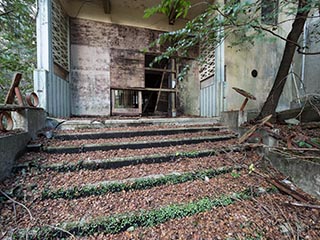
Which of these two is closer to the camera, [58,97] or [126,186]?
[126,186]

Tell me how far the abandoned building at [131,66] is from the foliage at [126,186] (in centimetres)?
285

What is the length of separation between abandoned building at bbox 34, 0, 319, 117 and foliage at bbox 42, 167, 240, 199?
2.85 meters

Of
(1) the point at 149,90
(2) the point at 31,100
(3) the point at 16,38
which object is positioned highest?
(3) the point at 16,38

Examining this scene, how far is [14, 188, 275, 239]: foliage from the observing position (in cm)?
121

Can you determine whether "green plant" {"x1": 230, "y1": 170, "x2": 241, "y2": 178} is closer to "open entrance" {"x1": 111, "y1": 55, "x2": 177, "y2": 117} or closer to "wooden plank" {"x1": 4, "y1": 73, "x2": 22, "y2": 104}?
"wooden plank" {"x1": 4, "y1": 73, "x2": 22, "y2": 104}

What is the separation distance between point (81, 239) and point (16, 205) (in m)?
0.69

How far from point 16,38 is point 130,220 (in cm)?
495

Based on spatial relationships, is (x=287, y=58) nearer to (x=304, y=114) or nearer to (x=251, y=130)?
(x=304, y=114)

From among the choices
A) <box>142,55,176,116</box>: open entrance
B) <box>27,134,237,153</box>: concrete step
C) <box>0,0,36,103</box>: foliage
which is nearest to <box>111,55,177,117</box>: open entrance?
<box>142,55,176,116</box>: open entrance

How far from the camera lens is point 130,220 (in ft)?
4.41

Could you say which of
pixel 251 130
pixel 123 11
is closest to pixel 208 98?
pixel 251 130

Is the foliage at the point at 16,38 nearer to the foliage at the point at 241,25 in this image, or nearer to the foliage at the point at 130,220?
the foliage at the point at 241,25

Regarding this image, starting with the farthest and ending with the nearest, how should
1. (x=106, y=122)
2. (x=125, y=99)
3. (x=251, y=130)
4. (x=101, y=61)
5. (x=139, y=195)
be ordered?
(x=125, y=99), (x=101, y=61), (x=106, y=122), (x=251, y=130), (x=139, y=195)

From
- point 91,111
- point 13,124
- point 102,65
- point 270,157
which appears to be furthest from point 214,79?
point 13,124
